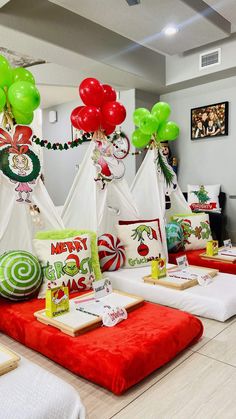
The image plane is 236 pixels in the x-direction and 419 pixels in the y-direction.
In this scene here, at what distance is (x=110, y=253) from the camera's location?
3018 mm

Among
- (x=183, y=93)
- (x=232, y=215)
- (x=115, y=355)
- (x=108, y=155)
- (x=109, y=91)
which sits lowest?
(x=115, y=355)

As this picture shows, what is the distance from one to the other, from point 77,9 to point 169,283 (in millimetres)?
3161

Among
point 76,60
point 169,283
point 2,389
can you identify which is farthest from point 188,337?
point 76,60

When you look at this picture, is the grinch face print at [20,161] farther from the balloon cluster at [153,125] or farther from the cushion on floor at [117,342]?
the balloon cluster at [153,125]

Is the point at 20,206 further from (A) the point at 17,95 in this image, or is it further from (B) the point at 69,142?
(A) the point at 17,95

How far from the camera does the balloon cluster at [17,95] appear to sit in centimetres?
A: 248

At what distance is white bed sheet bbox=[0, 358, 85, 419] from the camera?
4.00ft

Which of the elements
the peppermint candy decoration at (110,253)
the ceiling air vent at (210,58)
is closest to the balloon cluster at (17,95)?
the peppermint candy decoration at (110,253)

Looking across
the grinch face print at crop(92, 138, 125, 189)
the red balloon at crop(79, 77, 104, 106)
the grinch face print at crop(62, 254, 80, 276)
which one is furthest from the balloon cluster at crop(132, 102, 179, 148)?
the grinch face print at crop(62, 254, 80, 276)

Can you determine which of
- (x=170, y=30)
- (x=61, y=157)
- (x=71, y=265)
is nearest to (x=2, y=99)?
(x=71, y=265)

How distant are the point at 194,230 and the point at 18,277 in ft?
7.29

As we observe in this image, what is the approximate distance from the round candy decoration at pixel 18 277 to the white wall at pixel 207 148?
411cm

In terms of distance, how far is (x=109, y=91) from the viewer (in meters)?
3.23

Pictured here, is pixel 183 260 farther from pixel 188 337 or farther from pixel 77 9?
pixel 77 9
